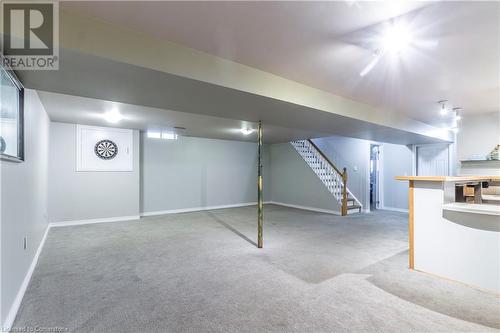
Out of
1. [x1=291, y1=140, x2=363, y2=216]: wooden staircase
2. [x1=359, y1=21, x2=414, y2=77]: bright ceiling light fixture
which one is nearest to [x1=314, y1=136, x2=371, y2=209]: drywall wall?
[x1=291, y1=140, x2=363, y2=216]: wooden staircase

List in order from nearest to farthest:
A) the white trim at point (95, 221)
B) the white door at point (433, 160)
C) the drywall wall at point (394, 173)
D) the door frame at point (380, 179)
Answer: the white trim at point (95, 221)
the white door at point (433, 160)
the drywall wall at point (394, 173)
the door frame at point (380, 179)

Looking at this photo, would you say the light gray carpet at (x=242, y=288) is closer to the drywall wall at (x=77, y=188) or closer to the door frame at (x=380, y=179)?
the drywall wall at (x=77, y=188)

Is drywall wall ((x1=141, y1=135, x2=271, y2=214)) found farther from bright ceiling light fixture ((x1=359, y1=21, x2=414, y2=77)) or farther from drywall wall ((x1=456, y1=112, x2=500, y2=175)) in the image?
bright ceiling light fixture ((x1=359, y1=21, x2=414, y2=77))

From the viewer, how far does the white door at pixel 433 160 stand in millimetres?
6598

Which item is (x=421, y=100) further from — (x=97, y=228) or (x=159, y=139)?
(x=97, y=228)

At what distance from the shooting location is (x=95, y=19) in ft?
6.00

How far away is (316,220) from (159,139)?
16.5 ft

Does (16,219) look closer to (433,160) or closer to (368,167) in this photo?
(368,167)

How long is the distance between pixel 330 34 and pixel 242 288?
2651 mm

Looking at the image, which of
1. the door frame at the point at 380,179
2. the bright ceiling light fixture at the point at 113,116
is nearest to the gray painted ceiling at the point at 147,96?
the bright ceiling light fixture at the point at 113,116

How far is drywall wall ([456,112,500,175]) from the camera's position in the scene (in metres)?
4.95

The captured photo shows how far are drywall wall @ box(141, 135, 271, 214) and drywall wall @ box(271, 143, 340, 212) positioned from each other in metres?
0.47

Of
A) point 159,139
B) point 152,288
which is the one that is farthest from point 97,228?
point 152,288

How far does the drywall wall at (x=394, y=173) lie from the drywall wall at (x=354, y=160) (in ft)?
3.11
